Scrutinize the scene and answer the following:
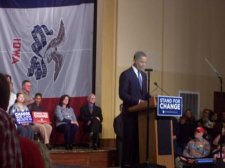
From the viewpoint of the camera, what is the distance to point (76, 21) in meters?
10.9

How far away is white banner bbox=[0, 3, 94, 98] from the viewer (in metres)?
10.8

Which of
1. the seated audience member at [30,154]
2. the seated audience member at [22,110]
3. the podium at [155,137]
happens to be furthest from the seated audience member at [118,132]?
the seated audience member at [30,154]

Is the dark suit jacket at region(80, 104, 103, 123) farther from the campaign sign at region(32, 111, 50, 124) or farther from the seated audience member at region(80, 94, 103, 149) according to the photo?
the campaign sign at region(32, 111, 50, 124)

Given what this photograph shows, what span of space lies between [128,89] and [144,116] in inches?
13.8

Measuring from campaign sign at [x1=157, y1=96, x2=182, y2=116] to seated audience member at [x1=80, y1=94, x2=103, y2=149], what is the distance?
12.7ft

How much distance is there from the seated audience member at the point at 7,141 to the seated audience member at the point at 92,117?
7963 mm

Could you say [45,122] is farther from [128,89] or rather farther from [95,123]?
[128,89]

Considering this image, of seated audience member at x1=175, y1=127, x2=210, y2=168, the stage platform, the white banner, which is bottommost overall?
the stage platform

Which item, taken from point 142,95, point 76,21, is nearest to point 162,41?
point 76,21

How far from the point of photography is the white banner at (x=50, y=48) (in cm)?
1081

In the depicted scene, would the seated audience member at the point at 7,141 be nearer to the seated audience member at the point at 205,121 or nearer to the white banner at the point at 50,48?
the white banner at the point at 50,48

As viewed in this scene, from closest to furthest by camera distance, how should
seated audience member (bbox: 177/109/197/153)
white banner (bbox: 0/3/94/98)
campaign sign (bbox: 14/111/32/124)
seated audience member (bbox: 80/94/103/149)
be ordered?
1. campaign sign (bbox: 14/111/32/124)
2. seated audience member (bbox: 80/94/103/149)
3. seated audience member (bbox: 177/109/197/153)
4. white banner (bbox: 0/3/94/98)

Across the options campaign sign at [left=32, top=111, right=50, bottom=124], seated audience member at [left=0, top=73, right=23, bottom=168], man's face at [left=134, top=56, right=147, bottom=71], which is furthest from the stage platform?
seated audience member at [left=0, top=73, right=23, bottom=168]

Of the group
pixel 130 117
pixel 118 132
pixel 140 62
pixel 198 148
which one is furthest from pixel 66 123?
pixel 140 62
